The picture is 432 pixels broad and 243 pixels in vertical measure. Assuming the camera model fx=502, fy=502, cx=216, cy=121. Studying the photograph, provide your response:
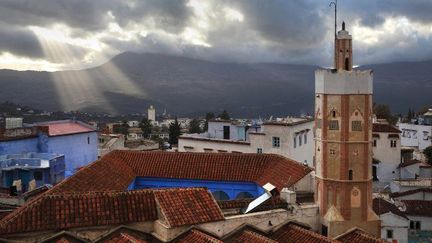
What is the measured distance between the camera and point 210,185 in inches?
975

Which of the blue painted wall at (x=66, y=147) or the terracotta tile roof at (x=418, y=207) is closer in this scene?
the blue painted wall at (x=66, y=147)

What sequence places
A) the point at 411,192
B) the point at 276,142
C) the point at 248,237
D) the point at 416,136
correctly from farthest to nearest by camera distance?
the point at 416,136 < the point at 411,192 < the point at 276,142 < the point at 248,237

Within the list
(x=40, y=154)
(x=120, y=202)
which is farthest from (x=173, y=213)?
(x=40, y=154)

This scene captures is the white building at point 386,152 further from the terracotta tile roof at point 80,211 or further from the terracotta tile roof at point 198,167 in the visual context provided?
the terracotta tile roof at point 80,211

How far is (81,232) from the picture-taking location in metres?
14.4

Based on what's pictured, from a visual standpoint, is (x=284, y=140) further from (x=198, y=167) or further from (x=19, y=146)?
(x=19, y=146)

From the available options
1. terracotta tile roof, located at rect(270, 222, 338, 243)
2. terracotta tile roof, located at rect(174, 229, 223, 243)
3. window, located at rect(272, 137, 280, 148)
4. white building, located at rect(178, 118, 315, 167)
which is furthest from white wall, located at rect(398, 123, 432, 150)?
terracotta tile roof, located at rect(174, 229, 223, 243)

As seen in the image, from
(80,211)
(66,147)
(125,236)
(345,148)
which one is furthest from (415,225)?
(80,211)

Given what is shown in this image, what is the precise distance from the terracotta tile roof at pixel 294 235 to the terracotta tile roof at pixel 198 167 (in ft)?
15.2

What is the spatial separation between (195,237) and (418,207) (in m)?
23.7

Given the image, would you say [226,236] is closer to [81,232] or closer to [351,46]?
[81,232]

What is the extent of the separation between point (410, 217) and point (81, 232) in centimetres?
2520

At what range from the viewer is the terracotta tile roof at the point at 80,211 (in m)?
14.0

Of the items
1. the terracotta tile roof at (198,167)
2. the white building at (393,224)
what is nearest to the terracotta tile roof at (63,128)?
the terracotta tile roof at (198,167)
